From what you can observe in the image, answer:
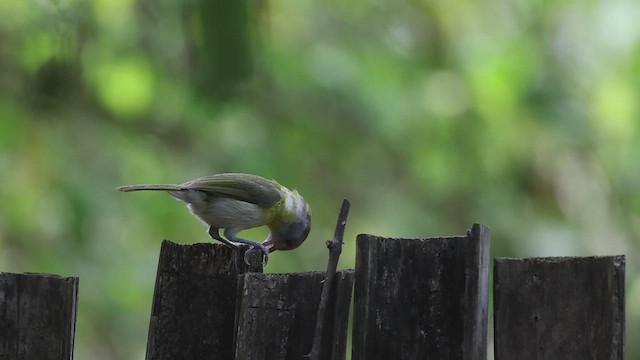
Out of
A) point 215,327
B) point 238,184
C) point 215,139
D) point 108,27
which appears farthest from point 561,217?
point 215,327

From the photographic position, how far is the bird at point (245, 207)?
160 inches

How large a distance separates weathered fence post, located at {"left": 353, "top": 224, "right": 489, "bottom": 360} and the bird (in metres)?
1.87

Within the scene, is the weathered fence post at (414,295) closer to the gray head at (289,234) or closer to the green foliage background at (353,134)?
the gray head at (289,234)

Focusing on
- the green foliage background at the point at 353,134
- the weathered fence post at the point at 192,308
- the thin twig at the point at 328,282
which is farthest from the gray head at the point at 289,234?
A: the green foliage background at the point at 353,134

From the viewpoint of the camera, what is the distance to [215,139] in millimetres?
7039

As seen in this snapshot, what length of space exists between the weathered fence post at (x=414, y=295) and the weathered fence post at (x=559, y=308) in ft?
0.16

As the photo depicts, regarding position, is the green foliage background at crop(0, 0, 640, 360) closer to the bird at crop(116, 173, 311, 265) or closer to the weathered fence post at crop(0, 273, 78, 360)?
the bird at crop(116, 173, 311, 265)

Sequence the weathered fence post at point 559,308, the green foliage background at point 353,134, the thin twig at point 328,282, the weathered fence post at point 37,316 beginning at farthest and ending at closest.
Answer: the green foliage background at point 353,134 < the weathered fence post at point 37,316 < the thin twig at point 328,282 < the weathered fence post at point 559,308

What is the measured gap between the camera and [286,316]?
2.25m

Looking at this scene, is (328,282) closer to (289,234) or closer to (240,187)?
(289,234)

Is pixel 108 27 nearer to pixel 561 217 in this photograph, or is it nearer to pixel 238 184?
pixel 238 184

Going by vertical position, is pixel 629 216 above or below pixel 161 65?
below

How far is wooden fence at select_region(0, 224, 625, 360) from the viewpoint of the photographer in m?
2.05

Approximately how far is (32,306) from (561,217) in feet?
18.3
